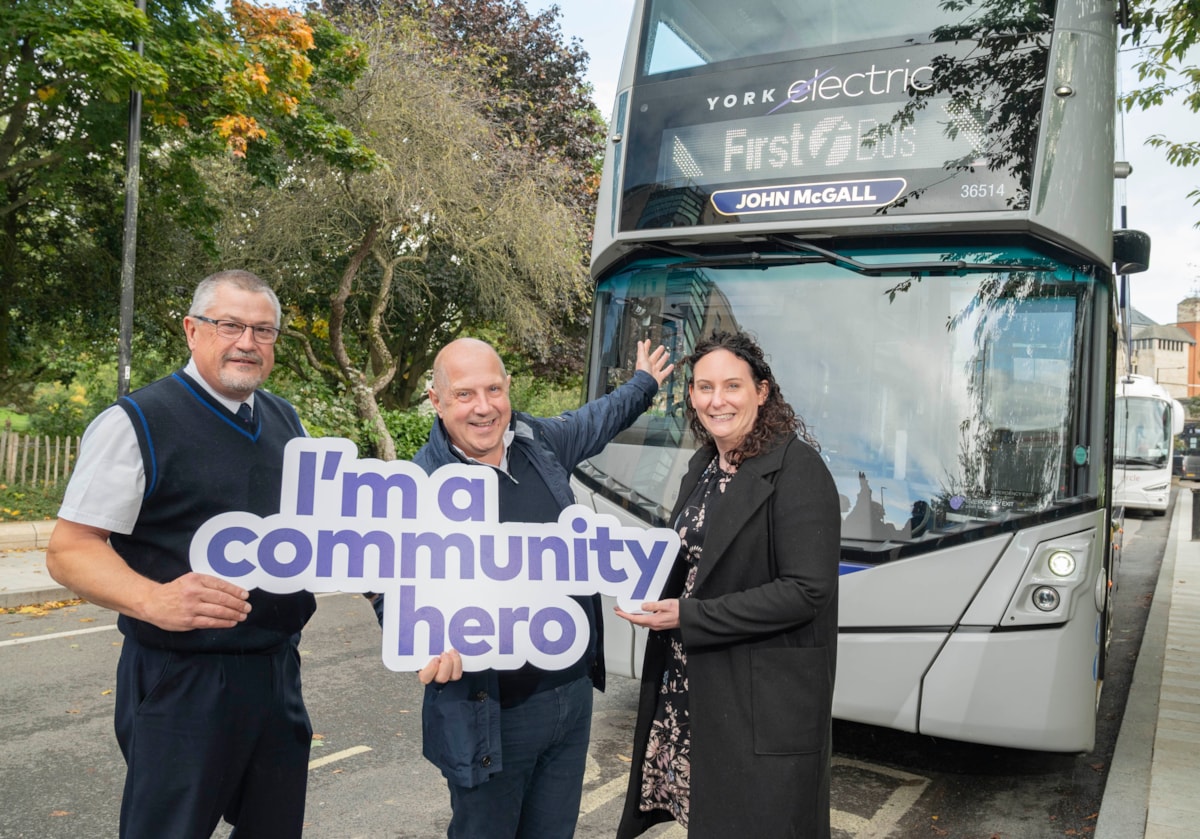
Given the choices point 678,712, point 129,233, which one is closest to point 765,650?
point 678,712

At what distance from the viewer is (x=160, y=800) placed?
2246 millimetres

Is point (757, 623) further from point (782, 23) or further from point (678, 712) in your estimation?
point (782, 23)

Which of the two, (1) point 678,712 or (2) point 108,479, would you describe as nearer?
(2) point 108,479

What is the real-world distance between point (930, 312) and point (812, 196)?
0.80 meters

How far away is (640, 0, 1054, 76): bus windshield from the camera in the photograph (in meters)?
4.46

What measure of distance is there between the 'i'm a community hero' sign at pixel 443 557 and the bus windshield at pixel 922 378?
2.07 meters

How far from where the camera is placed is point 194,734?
2.27m

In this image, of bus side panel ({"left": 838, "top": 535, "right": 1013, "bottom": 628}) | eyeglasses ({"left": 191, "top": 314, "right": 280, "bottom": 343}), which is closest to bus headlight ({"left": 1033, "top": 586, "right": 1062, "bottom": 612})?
bus side panel ({"left": 838, "top": 535, "right": 1013, "bottom": 628})

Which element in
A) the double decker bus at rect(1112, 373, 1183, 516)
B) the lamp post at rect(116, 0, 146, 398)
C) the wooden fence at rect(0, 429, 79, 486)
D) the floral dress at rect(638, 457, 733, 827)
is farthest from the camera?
the double decker bus at rect(1112, 373, 1183, 516)

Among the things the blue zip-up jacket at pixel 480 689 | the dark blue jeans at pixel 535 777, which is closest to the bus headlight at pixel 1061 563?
the blue zip-up jacket at pixel 480 689

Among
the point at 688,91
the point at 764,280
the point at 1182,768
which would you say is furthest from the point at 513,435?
the point at 1182,768

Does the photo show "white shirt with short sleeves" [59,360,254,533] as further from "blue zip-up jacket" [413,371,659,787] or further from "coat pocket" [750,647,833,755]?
"coat pocket" [750,647,833,755]

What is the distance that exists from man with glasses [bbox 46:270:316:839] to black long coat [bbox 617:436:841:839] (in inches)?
44.1

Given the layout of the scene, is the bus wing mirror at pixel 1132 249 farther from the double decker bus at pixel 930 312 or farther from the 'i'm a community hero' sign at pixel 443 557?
the 'i'm a community hero' sign at pixel 443 557
